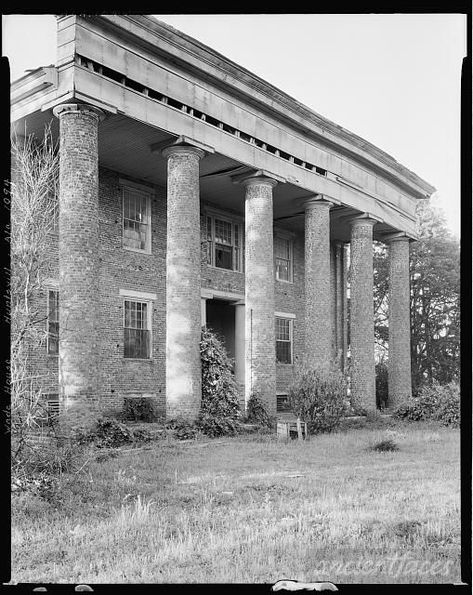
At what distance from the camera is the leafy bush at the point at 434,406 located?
23922 millimetres

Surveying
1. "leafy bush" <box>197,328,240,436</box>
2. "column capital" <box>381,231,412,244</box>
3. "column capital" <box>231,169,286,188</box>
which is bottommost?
"leafy bush" <box>197,328,240,436</box>

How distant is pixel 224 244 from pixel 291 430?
34.0ft

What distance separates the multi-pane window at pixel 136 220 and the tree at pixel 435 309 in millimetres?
20779

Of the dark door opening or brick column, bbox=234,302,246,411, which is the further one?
the dark door opening

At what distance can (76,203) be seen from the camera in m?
15.8

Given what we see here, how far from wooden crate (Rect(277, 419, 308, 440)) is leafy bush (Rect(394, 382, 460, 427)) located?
23.8 feet

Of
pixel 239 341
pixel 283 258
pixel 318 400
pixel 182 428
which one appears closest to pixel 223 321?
pixel 239 341

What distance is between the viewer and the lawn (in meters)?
6.85

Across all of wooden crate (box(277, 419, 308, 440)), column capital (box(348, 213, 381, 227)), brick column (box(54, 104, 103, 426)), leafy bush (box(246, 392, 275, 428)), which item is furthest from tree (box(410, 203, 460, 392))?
brick column (box(54, 104, 103, 426))

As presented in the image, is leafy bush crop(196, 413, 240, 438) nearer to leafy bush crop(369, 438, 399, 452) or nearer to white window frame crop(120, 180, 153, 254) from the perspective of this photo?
leafy bush crop(369, 438, 399, 452)

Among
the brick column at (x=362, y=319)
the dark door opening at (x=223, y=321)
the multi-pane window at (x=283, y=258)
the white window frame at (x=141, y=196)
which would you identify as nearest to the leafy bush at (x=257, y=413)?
the white window frame at (x=141, y=196)

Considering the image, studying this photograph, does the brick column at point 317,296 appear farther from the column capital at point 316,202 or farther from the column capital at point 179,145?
the column capital at point 179,145

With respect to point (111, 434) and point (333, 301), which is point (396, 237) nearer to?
point (333, 301)

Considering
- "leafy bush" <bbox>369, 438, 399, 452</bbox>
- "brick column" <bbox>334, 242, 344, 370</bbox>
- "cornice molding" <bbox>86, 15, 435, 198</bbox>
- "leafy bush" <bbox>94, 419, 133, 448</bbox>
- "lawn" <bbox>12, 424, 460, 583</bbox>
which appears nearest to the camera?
"lawn" <bbox>12, 424, 460, 583</bbox>
